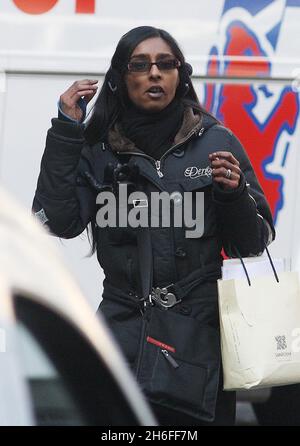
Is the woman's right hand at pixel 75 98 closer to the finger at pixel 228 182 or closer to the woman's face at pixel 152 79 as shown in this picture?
the woman's face at pixel 152 79

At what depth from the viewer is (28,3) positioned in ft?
16.7

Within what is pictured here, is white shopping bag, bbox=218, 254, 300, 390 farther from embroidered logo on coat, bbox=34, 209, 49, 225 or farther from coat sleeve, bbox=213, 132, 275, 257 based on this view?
embroidered logo on coat, bbox=34, 209, 49, 225

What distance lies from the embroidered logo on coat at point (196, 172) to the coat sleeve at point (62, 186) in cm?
32

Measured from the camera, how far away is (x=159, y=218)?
3480 millimetres

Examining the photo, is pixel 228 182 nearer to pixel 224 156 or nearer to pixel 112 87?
pixel 224 156

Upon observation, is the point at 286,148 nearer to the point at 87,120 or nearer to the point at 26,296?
the point at 87,120

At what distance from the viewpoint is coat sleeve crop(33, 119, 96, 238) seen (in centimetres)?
347

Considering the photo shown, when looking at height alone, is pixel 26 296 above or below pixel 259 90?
below

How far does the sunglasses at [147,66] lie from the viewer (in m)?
3.59

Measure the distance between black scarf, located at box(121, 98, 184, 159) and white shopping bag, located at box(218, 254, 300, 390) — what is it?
17.9 inches

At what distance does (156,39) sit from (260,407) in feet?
9.44

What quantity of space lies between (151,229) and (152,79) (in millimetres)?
467

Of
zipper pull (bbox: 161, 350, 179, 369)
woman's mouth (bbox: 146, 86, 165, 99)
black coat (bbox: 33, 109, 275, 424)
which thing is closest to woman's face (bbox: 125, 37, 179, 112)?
woman's mouth (bbox: 146, 86, 165, 99)

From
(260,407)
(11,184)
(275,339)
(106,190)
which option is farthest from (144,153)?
(260,407)
